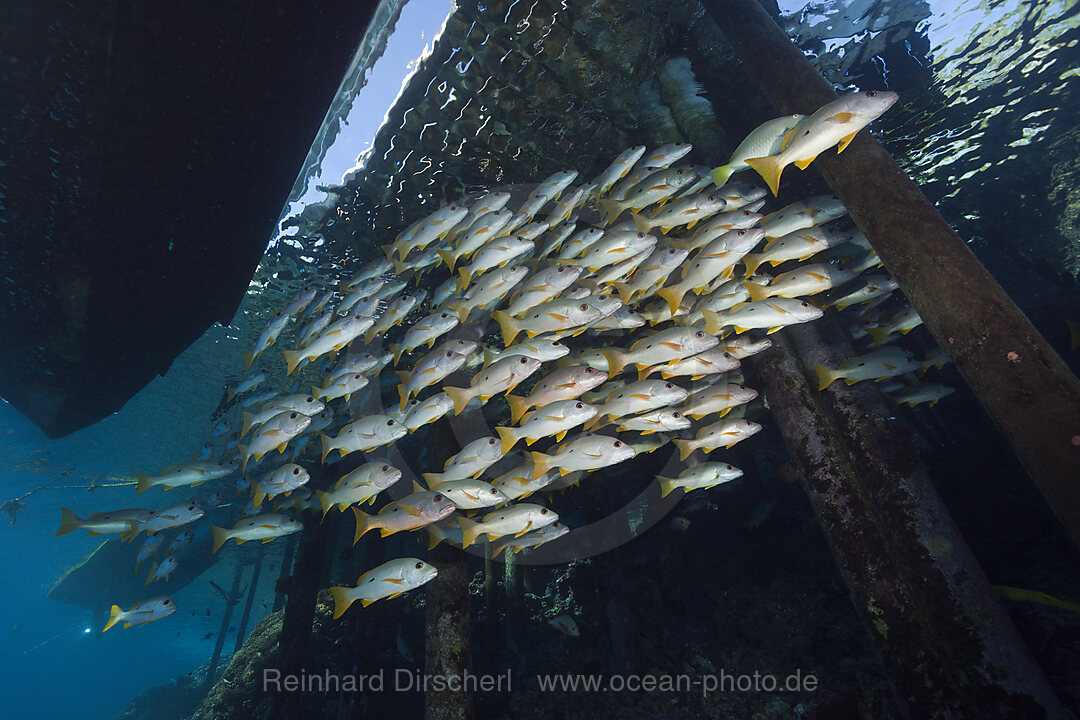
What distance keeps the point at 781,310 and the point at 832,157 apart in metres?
1.74

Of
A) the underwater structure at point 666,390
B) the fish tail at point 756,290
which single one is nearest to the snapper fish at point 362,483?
the underwater structure at point 666,390

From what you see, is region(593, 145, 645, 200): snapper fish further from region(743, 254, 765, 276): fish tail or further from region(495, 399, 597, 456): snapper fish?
region(495, 399, 597, 456): snapper fish

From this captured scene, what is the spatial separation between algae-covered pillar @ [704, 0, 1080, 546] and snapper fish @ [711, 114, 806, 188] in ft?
3.68

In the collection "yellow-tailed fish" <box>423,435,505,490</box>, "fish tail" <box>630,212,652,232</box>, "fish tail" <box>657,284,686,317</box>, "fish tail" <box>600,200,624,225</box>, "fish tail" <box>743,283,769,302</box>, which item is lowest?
"yellow-tailed fish" <box>423,435,505,490</box>

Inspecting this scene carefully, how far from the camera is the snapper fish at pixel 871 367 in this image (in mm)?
4996

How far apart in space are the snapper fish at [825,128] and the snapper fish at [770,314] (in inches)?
50.2

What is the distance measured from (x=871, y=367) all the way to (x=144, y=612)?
468 inches

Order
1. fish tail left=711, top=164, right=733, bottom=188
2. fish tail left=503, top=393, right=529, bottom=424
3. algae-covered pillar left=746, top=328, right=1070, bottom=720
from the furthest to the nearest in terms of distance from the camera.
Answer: fish tail left=503, top=393, right=529, bottom=424 → fish tail left=711, top=164, right=733, bottom=188 → algae-covered pillar left=746, top=328, right=1070, bottom=720

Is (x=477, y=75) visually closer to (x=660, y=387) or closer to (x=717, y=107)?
(x=717, y=107)

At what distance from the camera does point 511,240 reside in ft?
16.1

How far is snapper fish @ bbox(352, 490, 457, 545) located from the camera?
464 centimetres

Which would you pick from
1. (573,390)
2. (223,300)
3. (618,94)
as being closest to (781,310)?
(573,390)

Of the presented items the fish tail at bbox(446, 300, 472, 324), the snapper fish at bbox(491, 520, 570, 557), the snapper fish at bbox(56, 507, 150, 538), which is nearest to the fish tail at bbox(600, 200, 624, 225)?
the fish tail at bbox(446, 300, 472, 324)

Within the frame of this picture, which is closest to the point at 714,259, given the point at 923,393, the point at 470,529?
the point at 470,529
